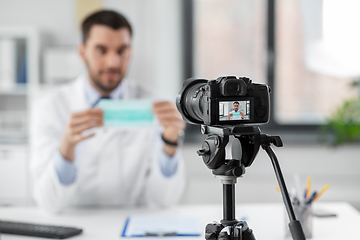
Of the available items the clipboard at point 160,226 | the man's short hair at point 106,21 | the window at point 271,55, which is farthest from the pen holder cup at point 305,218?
the window at point 271,55

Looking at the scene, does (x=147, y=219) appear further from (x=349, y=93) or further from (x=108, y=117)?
(x=349, y=93)

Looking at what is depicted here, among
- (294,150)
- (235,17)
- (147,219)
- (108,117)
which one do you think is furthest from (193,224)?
(235,17)

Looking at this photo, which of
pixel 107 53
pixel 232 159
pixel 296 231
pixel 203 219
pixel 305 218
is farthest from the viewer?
pixel 107 53

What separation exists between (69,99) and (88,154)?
A: 26cm

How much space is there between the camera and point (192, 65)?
306cm

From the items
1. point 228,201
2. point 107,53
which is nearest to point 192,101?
point 228,201

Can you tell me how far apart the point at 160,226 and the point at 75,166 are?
471 millimetres

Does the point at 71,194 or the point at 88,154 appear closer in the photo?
the point at 71,194

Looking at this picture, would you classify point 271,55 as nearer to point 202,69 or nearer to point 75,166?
point 202,69

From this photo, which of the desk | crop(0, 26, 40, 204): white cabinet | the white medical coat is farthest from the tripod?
crop(0, 26, 40, 204): white cabinet

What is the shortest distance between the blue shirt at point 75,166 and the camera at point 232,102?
814mm

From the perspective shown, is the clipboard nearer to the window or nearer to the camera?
the camera

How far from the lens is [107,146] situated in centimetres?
190

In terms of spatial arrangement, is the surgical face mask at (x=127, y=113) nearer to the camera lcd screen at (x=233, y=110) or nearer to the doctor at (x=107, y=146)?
the doctor at (x=107, y=146)
